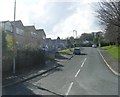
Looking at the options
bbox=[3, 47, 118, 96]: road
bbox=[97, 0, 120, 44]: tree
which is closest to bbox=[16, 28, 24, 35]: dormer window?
bbox=[97, 0, 120, 44]: tree

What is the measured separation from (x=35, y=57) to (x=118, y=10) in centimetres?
974

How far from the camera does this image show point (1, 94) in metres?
14.5

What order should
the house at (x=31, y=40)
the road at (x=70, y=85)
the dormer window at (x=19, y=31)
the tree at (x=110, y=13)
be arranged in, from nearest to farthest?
the road at (x=70, y=85) → the tree at (x=110, y=13) → the house at (x=31, y=40) → the dormer window at (x=19, y=31)

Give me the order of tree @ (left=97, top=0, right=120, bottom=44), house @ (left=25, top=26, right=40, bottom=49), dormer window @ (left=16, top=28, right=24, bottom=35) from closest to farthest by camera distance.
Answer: tree @ (left=97, top=0, right=120, bottom=44) < house @ (left=25, top=26, right=40, bottom=49) < dormer window @ (left=16, top=28, right=24, bottom=35)

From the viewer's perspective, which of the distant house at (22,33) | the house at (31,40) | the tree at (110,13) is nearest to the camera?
the tree at (110,13)

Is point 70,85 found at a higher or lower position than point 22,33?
lower

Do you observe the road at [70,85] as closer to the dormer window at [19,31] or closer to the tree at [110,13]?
the tree at [110,13]

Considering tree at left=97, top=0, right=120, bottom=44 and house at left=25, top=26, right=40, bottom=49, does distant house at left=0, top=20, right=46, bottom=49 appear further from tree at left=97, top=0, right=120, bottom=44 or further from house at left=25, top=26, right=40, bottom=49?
tree at left=97, top=0, right=120, bottom=44

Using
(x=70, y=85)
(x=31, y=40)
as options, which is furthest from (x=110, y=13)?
(x=31, y=40)

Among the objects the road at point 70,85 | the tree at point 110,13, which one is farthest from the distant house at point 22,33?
the road at point 70,85

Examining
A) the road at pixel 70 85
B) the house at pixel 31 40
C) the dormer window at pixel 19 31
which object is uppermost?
the dormer window at pixel 19 31

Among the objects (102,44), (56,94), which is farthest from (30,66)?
(102,44)

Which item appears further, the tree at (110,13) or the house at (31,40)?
the house at (31,40)

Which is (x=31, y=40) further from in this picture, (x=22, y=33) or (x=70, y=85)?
(x=70, y=85)
